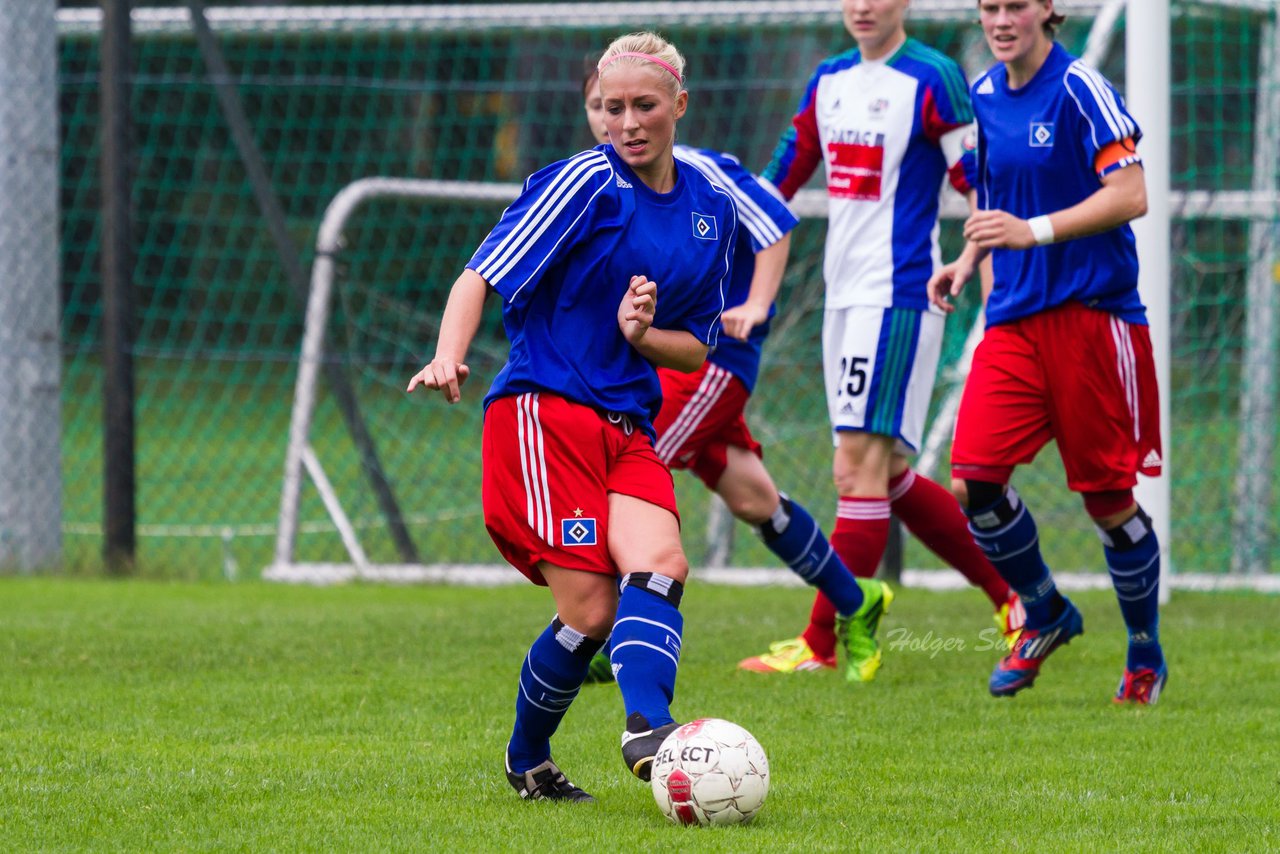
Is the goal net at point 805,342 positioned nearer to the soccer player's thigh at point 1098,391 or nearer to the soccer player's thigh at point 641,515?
the soccer player's thigh at point 1098,391

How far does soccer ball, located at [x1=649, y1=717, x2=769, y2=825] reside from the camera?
132 inches

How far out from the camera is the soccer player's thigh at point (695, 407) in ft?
18.7

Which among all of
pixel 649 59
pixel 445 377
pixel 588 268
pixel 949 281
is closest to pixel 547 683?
pixel 445 377

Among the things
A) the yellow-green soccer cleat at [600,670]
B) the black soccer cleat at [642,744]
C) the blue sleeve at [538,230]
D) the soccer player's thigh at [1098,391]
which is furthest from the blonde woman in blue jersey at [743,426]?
the black soccer cleat at [642,744]

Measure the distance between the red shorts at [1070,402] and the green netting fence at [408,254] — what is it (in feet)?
12.0

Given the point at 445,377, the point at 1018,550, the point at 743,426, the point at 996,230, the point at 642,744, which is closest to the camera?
the point at 445,377

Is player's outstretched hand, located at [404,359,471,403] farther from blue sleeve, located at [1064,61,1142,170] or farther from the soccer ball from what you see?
blue sleeve, located at [1064,61,1142,170]

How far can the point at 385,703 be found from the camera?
4.95 meters

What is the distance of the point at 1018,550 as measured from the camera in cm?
521

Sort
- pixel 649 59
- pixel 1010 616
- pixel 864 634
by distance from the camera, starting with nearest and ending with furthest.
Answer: pixel 649 59 < pixel 864 634 < pixel 1010 616

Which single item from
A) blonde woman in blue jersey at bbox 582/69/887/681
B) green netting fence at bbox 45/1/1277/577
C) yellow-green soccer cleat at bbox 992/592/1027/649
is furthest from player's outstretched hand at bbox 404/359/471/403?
green netting fence at bbox 45/1/1277/577

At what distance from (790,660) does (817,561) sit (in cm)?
35

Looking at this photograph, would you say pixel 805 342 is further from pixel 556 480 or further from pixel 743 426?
Answer: pixel 556 480

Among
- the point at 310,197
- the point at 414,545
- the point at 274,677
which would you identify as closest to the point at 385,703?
the point at 274,677
